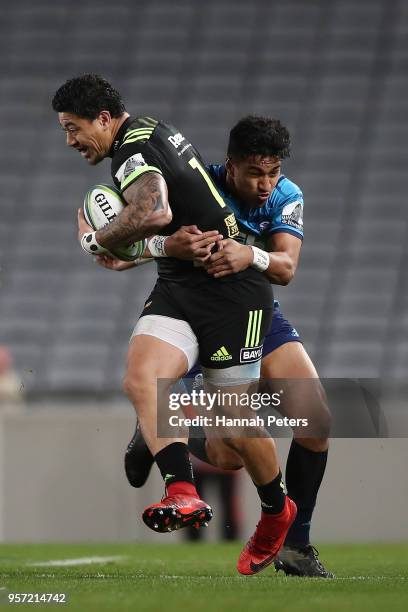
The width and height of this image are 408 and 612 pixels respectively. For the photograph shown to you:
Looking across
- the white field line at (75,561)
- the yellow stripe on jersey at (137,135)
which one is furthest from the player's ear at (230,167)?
the white field line at (75,561)

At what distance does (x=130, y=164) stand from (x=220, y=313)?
28.7 inches

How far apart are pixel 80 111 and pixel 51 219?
10.2m

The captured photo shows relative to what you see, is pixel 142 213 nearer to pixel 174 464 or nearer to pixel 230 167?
pixel 230 167

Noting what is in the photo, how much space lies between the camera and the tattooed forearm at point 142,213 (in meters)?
5.11

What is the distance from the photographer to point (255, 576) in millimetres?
5812

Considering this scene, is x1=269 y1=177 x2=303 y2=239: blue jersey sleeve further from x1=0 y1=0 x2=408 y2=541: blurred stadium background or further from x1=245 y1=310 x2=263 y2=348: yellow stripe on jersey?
x1=0 y1=0 x2=408 y2=541: blurred stadium background

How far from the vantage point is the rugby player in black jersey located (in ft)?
17.0

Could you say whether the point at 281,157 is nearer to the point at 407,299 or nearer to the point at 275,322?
the point at 275,322

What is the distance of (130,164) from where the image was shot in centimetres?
524

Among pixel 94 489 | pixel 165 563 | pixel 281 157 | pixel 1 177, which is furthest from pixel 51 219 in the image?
pixel 281 157

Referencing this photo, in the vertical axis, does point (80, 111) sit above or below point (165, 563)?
above

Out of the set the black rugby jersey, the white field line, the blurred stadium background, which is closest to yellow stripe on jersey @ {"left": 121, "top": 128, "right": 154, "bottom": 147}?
the black rugby jersey

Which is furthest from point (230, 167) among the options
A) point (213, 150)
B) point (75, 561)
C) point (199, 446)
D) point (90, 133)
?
point (213, 150)

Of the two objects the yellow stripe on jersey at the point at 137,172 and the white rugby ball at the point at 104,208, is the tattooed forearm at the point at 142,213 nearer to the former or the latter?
the yellow stripe on jersey at the point at 137,172
